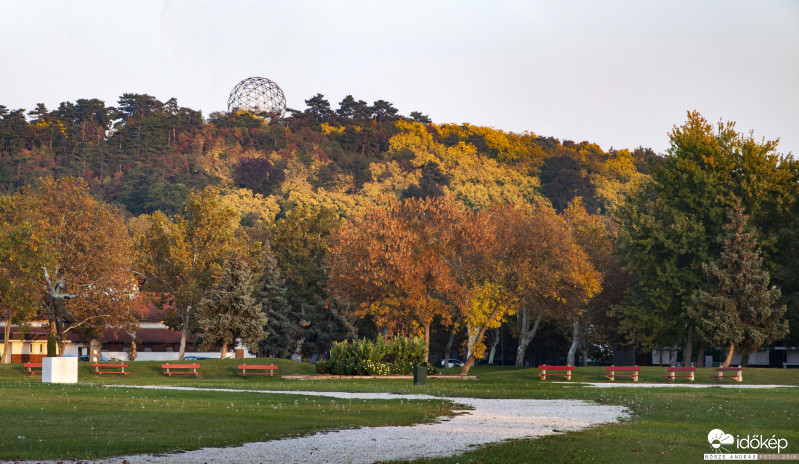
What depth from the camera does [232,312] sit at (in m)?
53.7

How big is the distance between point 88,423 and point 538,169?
507 ft

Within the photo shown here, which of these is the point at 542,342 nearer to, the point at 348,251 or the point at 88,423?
the point at 348,251

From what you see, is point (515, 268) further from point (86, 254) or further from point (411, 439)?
point (411, 439)

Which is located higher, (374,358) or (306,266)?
(306,266)

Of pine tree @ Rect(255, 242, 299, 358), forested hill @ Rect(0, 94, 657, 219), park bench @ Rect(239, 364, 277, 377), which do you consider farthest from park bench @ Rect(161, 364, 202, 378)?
forested hill @ Rect(0, 94, 657, 219)

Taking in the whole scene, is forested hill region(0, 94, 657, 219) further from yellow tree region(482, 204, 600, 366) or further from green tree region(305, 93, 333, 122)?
yellow tree region(482, 204, 600, 366)

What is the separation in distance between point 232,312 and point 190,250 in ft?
26.2

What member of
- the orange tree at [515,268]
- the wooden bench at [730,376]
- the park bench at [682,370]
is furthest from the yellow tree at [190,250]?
the wooden bench at [730,376]

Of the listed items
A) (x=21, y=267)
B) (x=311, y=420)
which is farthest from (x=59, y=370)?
(x=311, y=420)

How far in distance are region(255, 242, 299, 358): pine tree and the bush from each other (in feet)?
71.2

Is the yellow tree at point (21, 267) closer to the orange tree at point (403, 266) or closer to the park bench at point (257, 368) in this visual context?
the park bench at point (257, 368)

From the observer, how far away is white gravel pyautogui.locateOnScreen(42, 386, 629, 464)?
41.7ft

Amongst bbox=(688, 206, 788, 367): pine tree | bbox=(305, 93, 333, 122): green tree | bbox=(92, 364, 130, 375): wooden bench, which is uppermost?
bbox=(305, 93, 333, 122): green tree

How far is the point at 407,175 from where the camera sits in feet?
504
